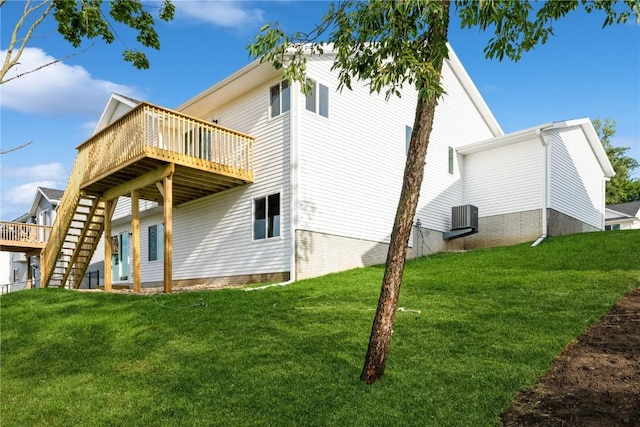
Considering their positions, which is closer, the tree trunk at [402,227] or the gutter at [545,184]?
the tree trunk at [402,227]

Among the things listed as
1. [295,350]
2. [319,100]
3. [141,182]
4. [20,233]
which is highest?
[319,100]

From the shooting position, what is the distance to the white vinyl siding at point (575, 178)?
18.2 m

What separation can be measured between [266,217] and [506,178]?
30.9 ft

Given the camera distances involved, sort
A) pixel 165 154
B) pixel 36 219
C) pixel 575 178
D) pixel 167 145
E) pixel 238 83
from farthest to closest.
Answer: pixel 36 219 → pixel 575 178 → pixel 238 83 → pixel 167 145 → pixel 165 154

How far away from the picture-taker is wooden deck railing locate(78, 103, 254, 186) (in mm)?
12484

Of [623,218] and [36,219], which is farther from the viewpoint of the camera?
[623,218]

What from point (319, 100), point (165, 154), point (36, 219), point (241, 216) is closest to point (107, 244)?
point (241, 216)

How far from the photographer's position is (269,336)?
7418mm

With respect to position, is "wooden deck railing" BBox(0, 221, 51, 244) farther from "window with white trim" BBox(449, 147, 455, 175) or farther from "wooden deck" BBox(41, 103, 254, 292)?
"window with white trim" BBox(449, 147, 455, 175)

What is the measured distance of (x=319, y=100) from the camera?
48.5 ft

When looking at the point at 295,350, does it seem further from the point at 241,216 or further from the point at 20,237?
the point at 20,237

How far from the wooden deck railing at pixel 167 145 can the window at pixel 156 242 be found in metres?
4.45

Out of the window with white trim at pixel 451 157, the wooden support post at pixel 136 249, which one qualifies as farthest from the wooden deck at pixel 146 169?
the window with white trim at pixel 451 157

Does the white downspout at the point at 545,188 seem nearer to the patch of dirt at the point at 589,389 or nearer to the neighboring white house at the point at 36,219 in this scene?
the patch of dirt at the point at 589,389
